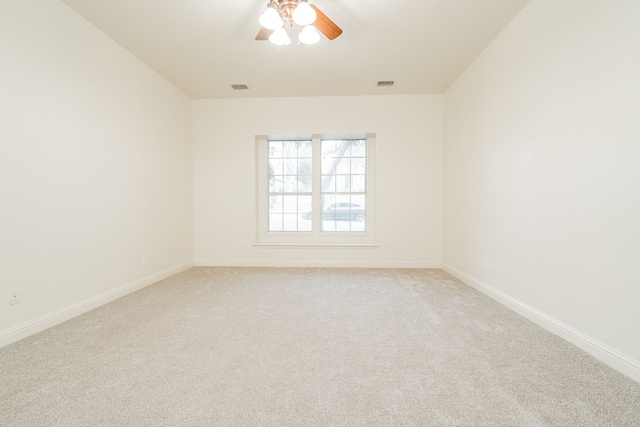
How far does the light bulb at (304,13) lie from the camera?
A: 5.69 ft

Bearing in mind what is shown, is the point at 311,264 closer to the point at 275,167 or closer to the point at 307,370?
the point at 275,167

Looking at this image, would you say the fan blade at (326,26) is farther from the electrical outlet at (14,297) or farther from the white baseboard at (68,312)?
the white baseboard at (68,312)

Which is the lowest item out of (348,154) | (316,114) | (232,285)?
(232,285)

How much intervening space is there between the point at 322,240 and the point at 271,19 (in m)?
3.19

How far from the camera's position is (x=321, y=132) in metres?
4.27

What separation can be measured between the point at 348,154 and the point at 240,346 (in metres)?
3.47

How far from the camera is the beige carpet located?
1201mm

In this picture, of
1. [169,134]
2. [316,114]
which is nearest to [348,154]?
[316,114]

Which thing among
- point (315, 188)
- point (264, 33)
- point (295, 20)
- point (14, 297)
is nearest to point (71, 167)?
point (14, 297)

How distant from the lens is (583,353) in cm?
172

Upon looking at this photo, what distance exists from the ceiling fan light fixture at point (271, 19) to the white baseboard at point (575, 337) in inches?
115

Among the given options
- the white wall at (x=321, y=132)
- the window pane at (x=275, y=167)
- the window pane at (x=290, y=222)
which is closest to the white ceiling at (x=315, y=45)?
the white wall at (x=321, y=132)

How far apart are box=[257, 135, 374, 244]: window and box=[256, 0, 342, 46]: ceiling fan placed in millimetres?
2383

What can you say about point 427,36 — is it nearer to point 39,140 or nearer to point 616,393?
point 616,393
